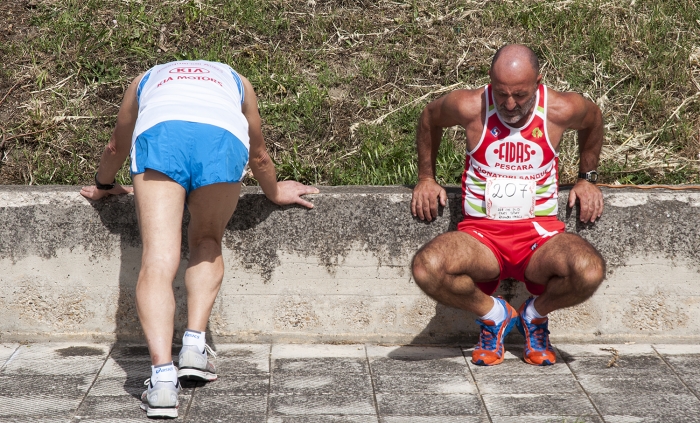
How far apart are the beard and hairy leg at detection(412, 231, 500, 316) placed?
650mm

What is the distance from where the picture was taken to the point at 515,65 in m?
4.14

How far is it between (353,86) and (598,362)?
9.10ft

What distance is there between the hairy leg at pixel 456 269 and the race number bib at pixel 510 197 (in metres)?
0.22

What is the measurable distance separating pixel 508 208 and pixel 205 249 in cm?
161

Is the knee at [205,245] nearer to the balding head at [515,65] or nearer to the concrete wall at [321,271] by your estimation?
the concrete wall at [321,271]

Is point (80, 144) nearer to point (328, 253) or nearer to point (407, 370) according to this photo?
point (328, 253)

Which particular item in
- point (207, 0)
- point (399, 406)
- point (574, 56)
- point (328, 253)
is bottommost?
point (399, 406)

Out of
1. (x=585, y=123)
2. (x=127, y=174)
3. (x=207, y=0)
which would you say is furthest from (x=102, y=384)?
(x=207, y=0)

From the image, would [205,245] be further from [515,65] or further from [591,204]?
[591,204]

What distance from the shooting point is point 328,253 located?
15.1 ft

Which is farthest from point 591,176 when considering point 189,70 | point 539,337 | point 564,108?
point 189,70

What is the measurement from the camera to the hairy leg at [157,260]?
→ 3.65 metres

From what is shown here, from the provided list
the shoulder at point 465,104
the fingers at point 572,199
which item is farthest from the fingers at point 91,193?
the fingers at point 572,199

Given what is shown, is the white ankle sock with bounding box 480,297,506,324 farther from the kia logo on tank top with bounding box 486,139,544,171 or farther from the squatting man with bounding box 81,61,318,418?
the squatting man with bounding box 81,61,318,418
